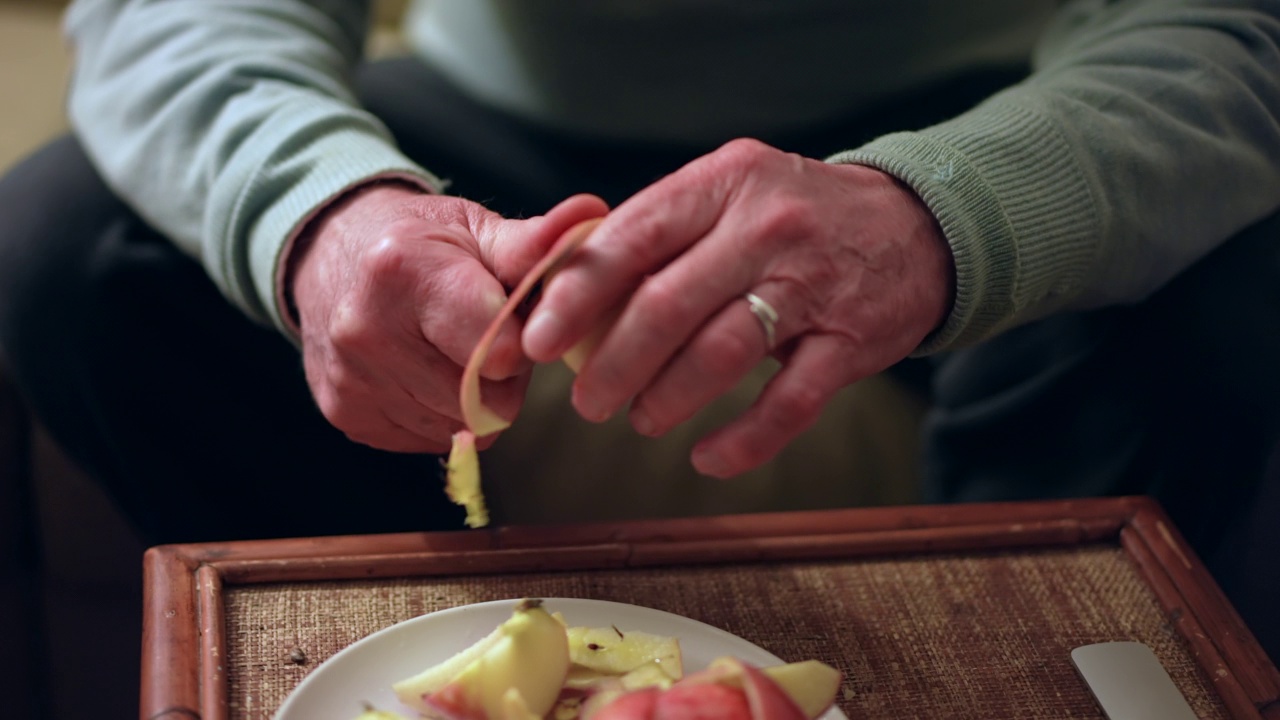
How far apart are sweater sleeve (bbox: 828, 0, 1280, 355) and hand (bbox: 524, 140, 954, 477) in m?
0.05

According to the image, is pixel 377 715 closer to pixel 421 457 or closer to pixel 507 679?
pixel 507 679

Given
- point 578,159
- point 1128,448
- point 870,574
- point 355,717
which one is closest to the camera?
point 355,717

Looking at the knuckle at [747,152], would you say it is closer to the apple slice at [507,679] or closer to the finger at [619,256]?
the finger at [619,256]

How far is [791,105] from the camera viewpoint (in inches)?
34.9

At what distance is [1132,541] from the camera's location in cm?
58

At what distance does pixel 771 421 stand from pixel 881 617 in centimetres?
14

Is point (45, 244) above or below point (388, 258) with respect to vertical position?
below

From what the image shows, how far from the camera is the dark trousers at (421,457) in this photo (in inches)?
26.0

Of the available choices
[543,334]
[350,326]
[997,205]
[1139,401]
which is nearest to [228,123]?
[350,326]

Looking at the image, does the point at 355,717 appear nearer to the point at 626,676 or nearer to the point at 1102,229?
the point at 626,676

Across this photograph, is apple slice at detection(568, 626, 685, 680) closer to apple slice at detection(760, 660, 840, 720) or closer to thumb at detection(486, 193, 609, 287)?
apple slice at detection(760, 660, 840, 720)

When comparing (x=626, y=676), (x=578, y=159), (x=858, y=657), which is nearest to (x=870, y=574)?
(x=858, y=657)

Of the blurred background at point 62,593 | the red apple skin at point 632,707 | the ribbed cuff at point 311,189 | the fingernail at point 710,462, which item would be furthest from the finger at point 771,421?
the blurred background at point 62,593

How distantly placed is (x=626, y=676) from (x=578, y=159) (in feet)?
1.86
